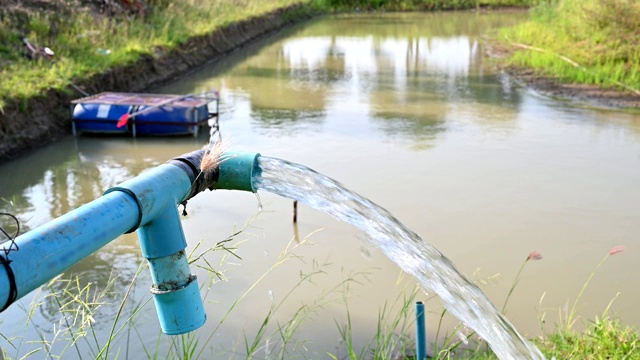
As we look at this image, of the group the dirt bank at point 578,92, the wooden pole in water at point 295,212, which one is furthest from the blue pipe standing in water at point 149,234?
the dirt bank at point 578,92

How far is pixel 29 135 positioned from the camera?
7.07m

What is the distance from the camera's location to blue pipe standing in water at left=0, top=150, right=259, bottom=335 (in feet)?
3.46

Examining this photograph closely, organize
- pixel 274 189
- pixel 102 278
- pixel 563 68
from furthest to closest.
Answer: pixel 563 68 → pixel 102 278 → pixel 274 189

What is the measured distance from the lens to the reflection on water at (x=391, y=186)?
3.90 metres

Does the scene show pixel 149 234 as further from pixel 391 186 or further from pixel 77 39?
pixel 77 39

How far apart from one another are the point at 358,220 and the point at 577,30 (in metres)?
11.2

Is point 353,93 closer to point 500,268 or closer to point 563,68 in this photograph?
point 563,68

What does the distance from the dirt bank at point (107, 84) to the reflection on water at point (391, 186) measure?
22cm

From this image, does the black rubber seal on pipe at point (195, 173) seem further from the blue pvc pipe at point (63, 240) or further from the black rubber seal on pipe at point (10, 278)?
the black rubber seal on pipe at point (10, 278)

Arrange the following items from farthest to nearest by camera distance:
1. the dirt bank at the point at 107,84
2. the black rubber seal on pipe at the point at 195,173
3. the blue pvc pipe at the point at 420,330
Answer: the dirt bank at the point at 107,84, the blue pvc pipe at the point at 420,330, the black rubber seal on pipe at the point at 195,173

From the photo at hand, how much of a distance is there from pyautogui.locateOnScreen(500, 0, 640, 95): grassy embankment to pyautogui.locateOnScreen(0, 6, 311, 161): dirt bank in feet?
19.1

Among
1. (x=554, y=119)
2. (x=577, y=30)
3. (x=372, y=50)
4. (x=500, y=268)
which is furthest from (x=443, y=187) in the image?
(x=372, y=50)

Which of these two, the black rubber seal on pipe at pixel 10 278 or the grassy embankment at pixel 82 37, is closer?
the black rubber seal on pipe at pixel 10 278

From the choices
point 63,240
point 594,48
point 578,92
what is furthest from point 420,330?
point 594,48
